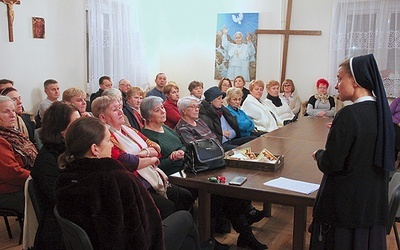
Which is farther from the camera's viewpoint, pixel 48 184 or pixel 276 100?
pixel 276 100

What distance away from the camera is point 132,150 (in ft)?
9.50

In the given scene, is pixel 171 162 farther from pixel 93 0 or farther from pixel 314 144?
pixel 93 0

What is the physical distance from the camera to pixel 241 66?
287 inches

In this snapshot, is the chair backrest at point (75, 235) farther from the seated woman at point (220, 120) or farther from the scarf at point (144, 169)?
the seated woman at point (220, 120)

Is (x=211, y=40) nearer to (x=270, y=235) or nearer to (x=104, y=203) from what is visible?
(x=270, y=235)

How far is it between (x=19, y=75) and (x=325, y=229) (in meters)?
4.10

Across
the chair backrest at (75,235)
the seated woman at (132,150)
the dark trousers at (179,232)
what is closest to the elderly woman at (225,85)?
the seated woman at (132,150)

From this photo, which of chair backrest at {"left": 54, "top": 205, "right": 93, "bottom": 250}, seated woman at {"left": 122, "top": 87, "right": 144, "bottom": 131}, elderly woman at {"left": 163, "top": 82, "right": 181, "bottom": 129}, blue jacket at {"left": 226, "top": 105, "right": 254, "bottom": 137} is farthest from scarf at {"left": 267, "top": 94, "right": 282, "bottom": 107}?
chair backrest at {"left": 54, "top": 205, "right": 93, "bottom": 250}

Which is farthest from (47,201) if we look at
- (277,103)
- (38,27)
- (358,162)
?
(277,103)

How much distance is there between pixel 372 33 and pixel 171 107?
3.45 m

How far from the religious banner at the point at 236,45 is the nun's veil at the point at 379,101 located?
17.5 ft

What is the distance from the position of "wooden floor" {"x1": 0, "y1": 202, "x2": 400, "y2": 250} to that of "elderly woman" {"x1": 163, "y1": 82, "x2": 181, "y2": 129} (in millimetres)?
1583

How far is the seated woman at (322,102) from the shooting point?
6.55 metres

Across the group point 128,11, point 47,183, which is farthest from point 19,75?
point 47,183
